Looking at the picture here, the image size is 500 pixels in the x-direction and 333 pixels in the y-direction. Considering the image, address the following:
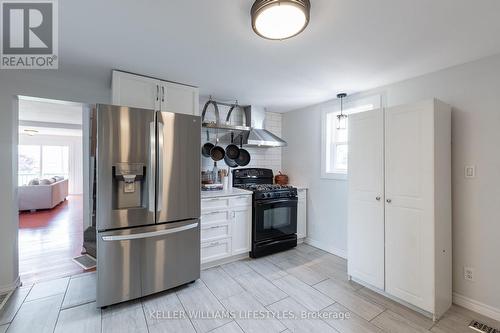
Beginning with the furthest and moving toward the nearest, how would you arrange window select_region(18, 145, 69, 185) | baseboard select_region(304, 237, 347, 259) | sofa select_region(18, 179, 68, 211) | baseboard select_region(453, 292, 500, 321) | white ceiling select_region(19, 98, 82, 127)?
window select_region(18, 145, 69, 185), sofa select_region(18, 179, 68, 211), white ceiling select_region(19, 98, 82, 127), baseboard select_region(304, 237, 347, 259), baseboard select_region(453, 292, 500, 321)

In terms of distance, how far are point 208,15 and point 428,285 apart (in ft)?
8.86

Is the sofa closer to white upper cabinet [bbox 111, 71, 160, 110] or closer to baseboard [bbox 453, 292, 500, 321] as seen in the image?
white upper cabinet [bbox 111, 71, 160, 110]

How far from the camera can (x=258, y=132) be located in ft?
11.6

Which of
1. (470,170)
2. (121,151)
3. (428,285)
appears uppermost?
(121,151)

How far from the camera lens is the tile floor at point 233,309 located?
1.83 metres

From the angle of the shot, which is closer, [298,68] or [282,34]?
[282,34]

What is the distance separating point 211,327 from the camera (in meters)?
1.83

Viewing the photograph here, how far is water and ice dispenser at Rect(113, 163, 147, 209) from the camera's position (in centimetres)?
204

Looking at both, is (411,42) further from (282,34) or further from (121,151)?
(121,151)

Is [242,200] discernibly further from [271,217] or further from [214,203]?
[271,217]

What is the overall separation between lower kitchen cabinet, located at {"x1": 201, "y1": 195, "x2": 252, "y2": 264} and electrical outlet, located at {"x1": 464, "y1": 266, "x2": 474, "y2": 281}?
88.3 inches

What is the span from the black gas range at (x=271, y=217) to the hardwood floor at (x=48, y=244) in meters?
2.22

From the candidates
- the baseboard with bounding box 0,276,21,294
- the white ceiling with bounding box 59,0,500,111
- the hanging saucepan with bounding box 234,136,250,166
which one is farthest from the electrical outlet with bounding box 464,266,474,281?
the baseboard with bounding box 0,276,21,294

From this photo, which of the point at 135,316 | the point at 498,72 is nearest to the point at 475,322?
the point at 498,72
